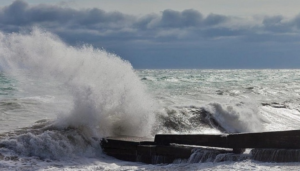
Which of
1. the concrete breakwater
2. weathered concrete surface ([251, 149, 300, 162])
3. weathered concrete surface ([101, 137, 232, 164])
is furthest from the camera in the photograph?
weathered concrete surface ([101, 137, 232, 164])

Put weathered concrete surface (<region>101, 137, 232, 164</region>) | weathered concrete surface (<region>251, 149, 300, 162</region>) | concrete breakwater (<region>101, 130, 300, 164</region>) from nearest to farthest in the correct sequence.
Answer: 1. weathered concrete surface (<region>251, 149, 300, 162</region>)
2. concrete breakwater (<region>101, 130, 300, 164</region>)
3. weathered concrete surface (<region>101, 137, 232, 164</region>)

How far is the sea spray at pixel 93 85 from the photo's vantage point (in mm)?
11508

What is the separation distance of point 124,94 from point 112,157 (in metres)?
3.10

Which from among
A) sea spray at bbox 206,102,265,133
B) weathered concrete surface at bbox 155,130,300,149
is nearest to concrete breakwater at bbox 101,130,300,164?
→ weathered concrete surface at bbox 155,130,300,149

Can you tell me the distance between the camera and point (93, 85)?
12375mm

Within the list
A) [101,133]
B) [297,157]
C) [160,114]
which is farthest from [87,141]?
[297,157]

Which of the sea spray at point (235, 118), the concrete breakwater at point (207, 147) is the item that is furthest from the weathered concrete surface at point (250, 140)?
the sea spray at point (235, 118)

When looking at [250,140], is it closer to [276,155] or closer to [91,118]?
[276,155]

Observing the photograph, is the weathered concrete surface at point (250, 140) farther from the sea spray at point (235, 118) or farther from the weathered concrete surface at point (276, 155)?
the sea spray at point (235, 118)

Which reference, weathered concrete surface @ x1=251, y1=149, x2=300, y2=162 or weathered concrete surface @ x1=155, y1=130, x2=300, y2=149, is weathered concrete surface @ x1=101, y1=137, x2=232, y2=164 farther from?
weathered concrete surface @ x1=251, y1=149, x2=300, y2=162

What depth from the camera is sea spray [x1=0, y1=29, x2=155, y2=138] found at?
11.5m

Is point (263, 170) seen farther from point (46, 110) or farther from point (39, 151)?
point (46, 110)

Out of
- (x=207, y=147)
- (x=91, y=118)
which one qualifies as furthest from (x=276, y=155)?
(x=91, y=118)

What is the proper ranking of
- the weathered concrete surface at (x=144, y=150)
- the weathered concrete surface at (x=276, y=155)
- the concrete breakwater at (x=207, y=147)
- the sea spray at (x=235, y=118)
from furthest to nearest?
the sea spray at (x=235, y=118) < the weathered concrete surface at (x=144, y=150) < the concrete breakwater at (x=207, y=147) < the weathered concrete surface at (x=276, y=155)
